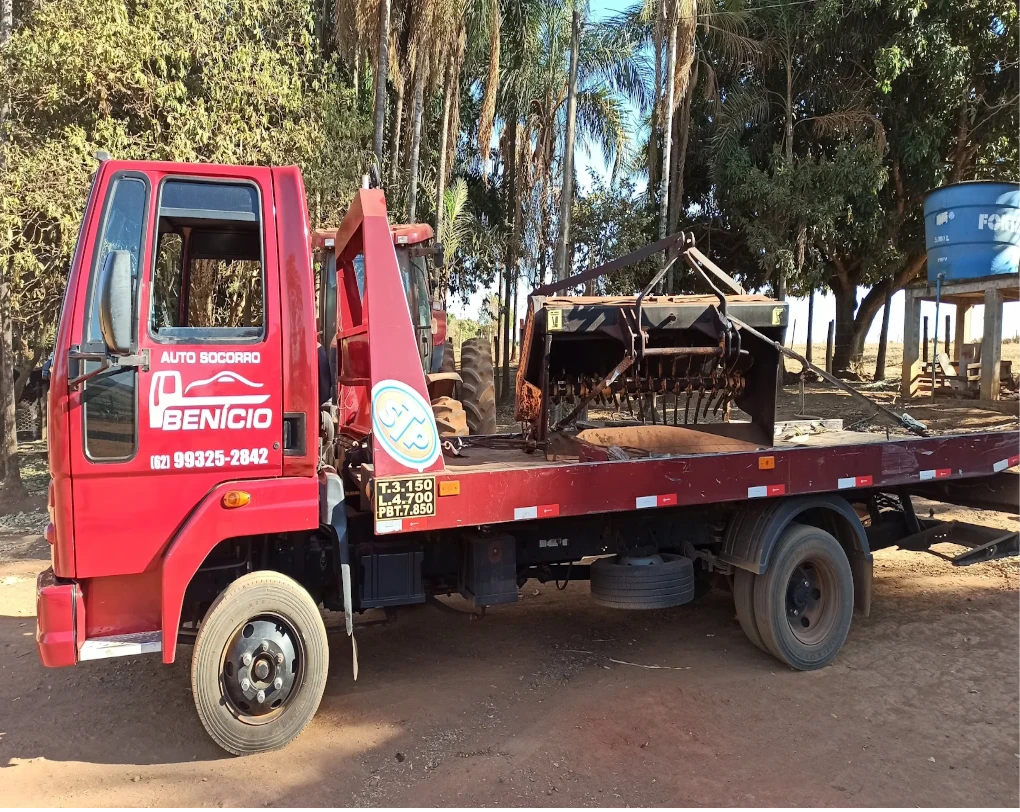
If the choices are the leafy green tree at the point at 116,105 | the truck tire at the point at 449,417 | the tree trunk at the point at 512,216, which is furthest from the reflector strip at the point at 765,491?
the tree trunk at the point at 512,216

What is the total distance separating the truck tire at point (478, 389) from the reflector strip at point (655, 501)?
169 inches

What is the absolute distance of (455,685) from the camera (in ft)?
14.7

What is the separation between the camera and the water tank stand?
1318 cm

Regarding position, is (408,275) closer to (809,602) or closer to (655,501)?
(655,501)

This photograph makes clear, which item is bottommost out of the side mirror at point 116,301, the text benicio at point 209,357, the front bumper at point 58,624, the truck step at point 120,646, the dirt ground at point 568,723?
the dirt ground at point 568,723

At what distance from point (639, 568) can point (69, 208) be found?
7.60m

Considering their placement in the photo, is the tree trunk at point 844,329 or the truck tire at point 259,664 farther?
the tree trunk at point 844,329

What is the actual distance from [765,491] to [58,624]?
145 inches

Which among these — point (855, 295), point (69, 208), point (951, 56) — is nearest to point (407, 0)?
point (69, 208)

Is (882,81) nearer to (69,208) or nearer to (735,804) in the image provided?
(69,208)

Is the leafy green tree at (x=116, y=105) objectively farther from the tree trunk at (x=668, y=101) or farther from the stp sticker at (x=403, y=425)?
the tree trunk at (x=668, y=101)

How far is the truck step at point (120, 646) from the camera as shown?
3.31 metres

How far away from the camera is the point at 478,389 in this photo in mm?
8867

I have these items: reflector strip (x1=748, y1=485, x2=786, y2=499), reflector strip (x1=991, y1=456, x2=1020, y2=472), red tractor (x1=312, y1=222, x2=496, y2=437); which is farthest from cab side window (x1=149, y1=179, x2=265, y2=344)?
reflector strip (x1=991, y1=456, x2=1020, y2=472)
